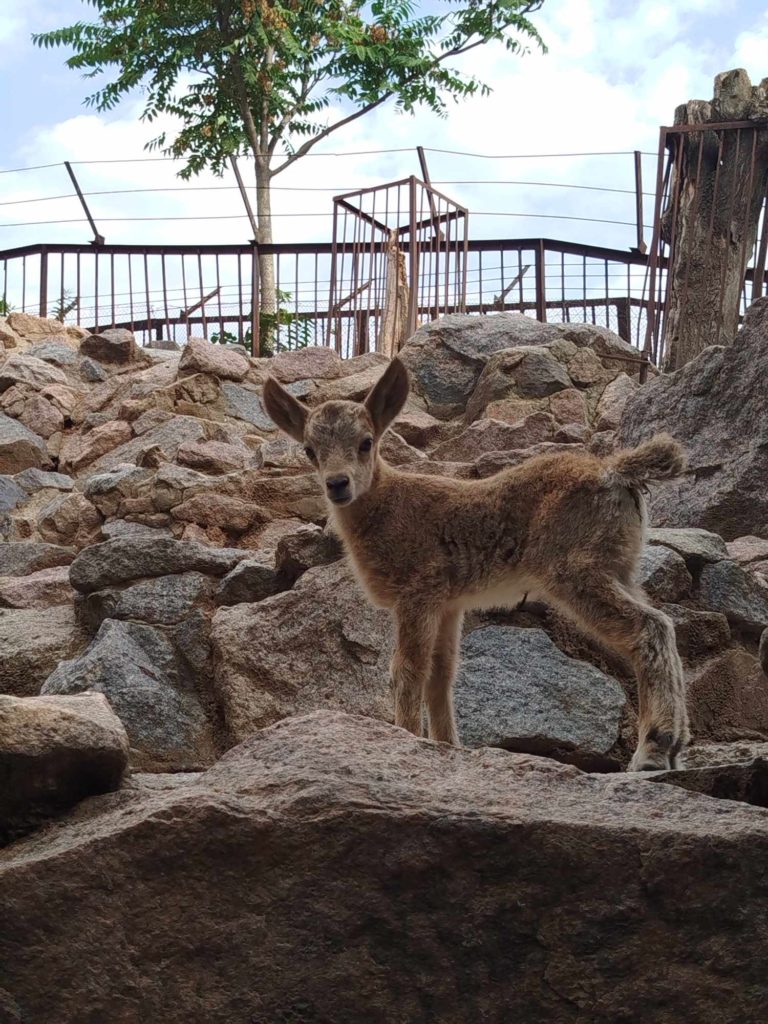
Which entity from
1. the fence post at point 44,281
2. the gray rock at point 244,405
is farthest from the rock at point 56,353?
the fence post at point 44,281

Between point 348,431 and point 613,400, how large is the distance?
7.29 meters

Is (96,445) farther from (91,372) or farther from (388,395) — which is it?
(388,395)

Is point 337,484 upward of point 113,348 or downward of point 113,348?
downward

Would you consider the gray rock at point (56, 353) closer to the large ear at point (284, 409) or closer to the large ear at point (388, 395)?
the large ear at point (284, 409)

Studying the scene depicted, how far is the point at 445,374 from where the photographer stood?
14.9 meters

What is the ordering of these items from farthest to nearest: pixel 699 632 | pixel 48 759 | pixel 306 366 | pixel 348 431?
1. pixel 306 366
2. pixel 699 632
3. pixel 348 431
4. pixel 48 759

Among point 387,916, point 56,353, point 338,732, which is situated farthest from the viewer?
point 56,353

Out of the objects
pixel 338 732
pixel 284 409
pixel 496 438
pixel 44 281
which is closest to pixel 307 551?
pixel 284 409

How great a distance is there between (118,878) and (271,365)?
44.9ft

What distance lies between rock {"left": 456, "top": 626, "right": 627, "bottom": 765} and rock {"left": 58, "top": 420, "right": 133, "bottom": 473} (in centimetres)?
866

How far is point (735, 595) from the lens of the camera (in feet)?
25.4

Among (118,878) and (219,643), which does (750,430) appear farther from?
(118,878)

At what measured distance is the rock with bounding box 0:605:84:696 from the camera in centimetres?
811

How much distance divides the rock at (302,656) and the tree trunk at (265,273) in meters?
12.7
